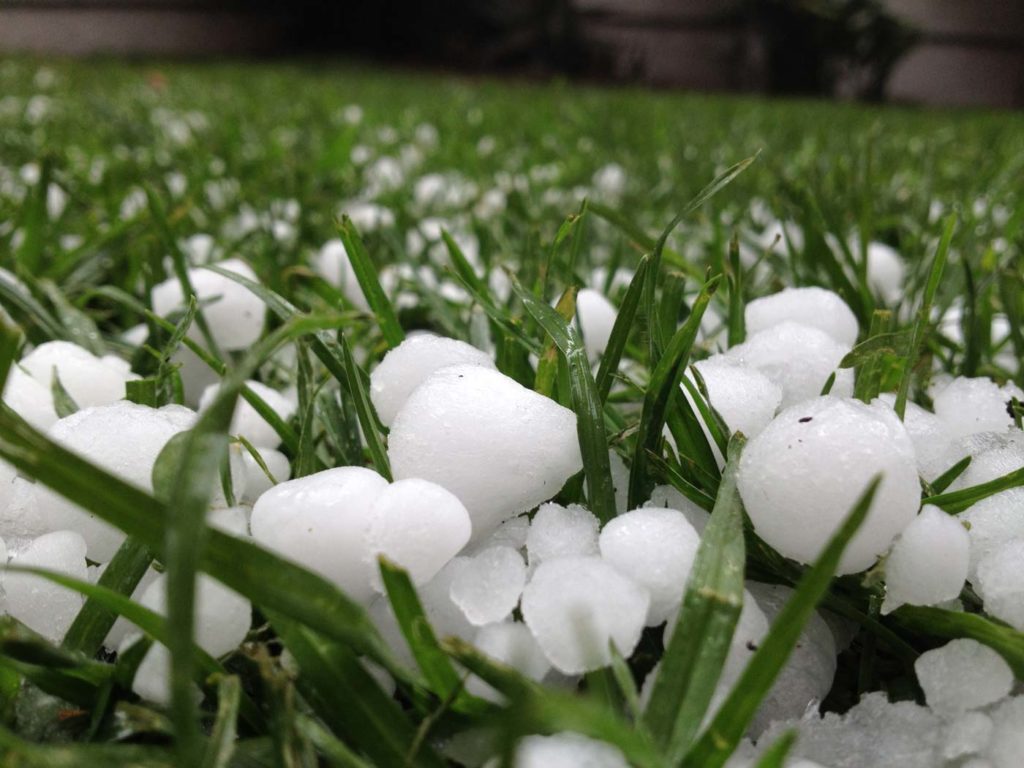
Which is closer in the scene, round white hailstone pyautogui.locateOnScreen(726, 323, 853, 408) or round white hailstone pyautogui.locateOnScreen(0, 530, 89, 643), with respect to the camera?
round white hailstone pyautogui.locateOnScreen(0, 530, 89, 643)

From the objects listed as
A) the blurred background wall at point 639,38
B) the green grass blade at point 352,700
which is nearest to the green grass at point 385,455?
the green grass blade at point 352,700

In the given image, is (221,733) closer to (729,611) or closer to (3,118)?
(729,611)

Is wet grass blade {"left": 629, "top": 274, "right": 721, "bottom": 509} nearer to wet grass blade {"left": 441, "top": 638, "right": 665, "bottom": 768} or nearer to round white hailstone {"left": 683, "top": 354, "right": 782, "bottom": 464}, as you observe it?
round white hailstone {"left": 683, "top": 354, "right": 782, "bottom": 464}

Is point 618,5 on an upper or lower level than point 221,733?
upper

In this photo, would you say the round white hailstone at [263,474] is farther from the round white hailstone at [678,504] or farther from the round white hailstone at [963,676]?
the round white hailstone at [963,676]

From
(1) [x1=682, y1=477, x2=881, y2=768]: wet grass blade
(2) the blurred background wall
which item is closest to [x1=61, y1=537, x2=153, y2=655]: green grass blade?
(1) [x1=682, y1=477, x2=881, y2=768]: wet grass blade

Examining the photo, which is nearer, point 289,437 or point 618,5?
point 289,437

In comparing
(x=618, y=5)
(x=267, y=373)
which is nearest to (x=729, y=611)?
(x=267, y=373)
